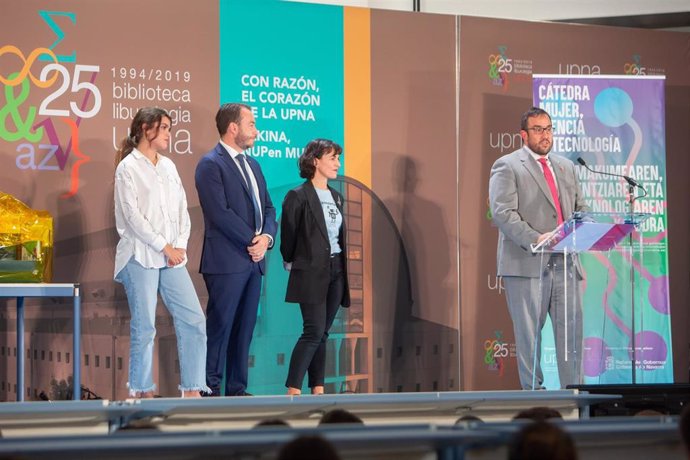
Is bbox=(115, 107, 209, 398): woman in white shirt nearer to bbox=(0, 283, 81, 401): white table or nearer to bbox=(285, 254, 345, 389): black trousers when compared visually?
bbox=(0, 283, 81, 401): white table

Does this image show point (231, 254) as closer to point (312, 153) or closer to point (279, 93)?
point (312, 153)

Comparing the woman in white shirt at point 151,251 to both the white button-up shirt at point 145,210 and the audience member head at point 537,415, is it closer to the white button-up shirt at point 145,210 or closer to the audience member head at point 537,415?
the white button-up shirt at point 145,210

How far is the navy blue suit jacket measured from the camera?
6898mm

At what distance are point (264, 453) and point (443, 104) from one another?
246 inches

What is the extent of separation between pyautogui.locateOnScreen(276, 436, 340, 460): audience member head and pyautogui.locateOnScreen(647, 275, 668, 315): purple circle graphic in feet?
22.4

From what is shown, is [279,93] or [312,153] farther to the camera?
[279,93]

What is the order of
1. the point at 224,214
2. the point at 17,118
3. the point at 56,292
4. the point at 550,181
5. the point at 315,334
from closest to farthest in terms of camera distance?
the point at 56,292
the point at 224,214
the point at 315,334
the point at 17,118
the point at 550,181

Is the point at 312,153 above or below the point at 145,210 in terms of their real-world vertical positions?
above

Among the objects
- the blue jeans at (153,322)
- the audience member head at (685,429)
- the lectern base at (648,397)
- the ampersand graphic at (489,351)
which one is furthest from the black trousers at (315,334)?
the audience member head at (685,429)

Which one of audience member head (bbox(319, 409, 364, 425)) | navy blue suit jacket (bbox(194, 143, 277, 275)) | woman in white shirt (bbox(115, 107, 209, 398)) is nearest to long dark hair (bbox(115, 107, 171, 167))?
woman in white shirt (bbox(115, 107, 209, 398))

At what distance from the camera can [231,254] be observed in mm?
6918

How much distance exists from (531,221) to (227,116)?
2.11 m

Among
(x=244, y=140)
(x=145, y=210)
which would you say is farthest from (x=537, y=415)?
(x=244, y=140)

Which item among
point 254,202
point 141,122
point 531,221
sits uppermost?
point 141,122
